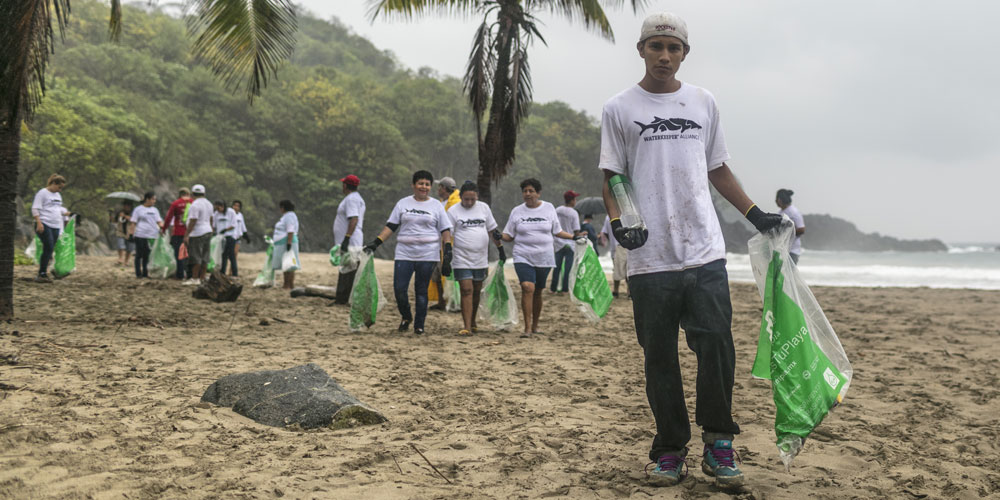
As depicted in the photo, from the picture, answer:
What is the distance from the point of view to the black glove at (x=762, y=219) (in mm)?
2947

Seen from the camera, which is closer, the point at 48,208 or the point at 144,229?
the point at 48,208

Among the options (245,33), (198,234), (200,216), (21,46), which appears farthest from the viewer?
(198,234)

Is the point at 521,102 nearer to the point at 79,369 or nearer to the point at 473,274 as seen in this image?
the point at 473,274

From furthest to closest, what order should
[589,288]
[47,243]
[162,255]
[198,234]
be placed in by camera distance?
[162,255] < [198,234] < [47,243] < [589,288]

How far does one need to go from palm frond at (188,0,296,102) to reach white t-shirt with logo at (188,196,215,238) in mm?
4757

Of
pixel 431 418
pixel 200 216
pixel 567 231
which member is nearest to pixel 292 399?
pixel 431 418

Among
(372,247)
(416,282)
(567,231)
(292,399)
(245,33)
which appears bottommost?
(292,399)

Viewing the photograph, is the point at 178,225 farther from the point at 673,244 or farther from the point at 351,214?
the point at 673,244

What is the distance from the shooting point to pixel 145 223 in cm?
1277

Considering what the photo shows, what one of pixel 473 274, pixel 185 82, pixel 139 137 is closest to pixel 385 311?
pixel 473 274

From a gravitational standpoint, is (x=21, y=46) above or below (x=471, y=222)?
above

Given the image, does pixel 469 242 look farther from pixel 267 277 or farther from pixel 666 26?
pixel 267 277

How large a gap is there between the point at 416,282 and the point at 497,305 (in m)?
1.04

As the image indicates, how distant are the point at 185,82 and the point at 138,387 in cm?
4211
